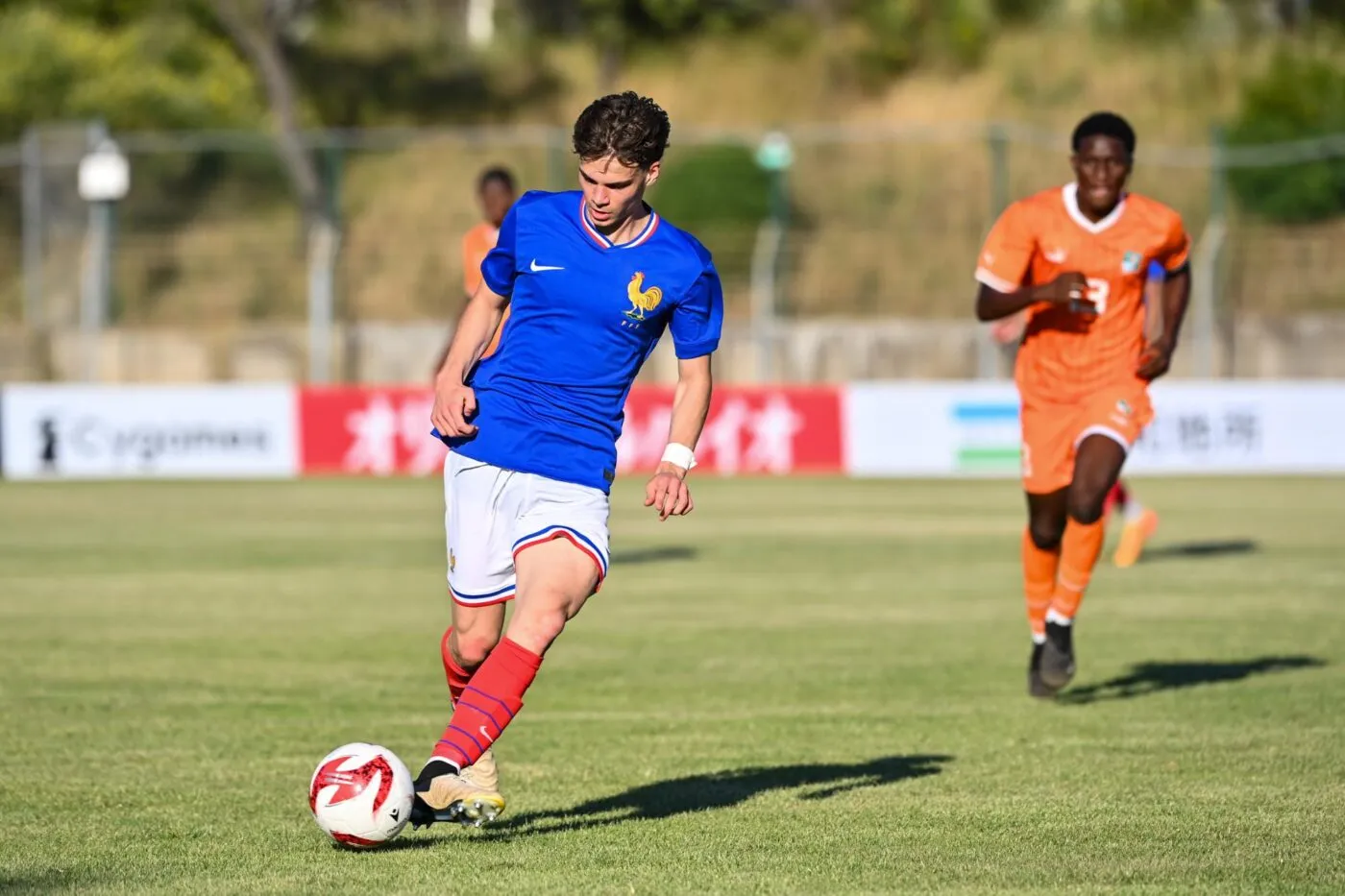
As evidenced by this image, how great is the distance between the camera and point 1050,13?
149ft

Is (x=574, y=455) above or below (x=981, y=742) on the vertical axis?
above

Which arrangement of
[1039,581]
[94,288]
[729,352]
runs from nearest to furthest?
1. [1039,581]
2. [94,288]
3. [729,352]

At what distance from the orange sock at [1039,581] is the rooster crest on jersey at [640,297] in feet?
12.7

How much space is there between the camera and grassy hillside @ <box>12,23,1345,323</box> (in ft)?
110

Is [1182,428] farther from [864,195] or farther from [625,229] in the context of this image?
[625,229]

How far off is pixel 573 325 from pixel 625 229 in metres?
0.33

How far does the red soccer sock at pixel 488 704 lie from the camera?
20.6ft

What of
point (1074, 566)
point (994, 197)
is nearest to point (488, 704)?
point (1074, 566)

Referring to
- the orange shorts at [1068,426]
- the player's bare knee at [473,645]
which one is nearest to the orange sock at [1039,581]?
the orange shorts at [1068,426]

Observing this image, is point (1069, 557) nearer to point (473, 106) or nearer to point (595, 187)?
point (595, 187)

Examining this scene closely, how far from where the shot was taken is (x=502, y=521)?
260 inches

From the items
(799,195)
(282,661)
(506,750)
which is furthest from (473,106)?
(506,750)

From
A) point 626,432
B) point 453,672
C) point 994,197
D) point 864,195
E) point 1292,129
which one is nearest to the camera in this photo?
point 453,672

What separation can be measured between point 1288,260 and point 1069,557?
23.8 metres
